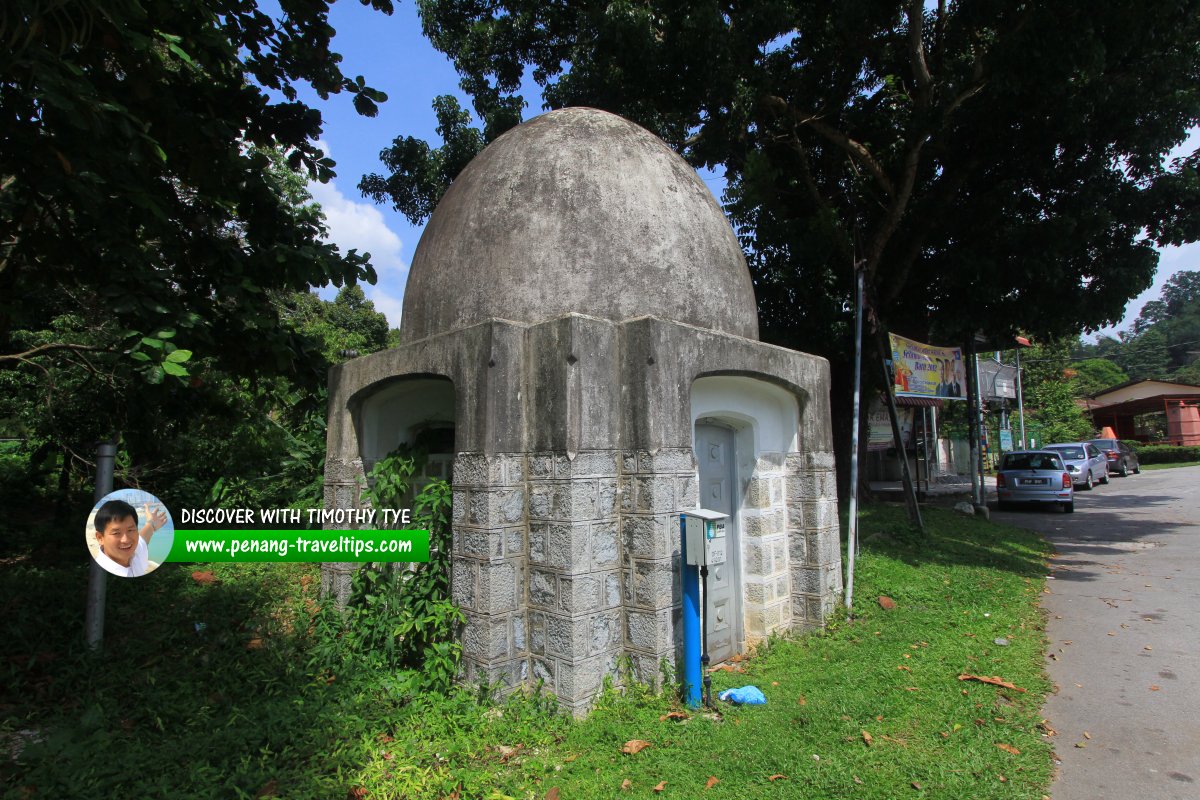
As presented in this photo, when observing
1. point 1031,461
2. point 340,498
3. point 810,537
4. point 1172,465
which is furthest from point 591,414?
point 1172,465

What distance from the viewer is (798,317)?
13438mm

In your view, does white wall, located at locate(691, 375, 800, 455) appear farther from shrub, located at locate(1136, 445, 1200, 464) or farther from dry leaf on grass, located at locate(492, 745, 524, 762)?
shrub, located at locate(1136, 445, 1200, 464)

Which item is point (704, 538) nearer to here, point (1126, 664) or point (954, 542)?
point (1126, 664)

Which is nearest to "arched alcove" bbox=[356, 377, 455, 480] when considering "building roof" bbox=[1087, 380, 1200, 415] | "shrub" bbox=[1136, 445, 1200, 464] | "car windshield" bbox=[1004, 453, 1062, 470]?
"car windshield" bbox=[1004, 453, 1062, 470]

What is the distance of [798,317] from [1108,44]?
20.0 feet

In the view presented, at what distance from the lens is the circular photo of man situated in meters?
4.61

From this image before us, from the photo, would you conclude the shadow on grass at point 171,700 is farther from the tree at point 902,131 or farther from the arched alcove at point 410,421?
the tree at point 902,131

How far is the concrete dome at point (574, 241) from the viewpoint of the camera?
5293mm

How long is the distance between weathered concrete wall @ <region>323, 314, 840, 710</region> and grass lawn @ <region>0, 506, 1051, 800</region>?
0.39 metres

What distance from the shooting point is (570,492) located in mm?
4547

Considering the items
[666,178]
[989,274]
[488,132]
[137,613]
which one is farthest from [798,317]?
[137,613]

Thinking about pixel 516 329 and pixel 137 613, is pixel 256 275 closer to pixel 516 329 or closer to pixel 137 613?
pixel 516 329

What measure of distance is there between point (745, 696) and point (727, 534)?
1.58 meters

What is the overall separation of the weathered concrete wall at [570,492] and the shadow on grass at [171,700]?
1057 mm
